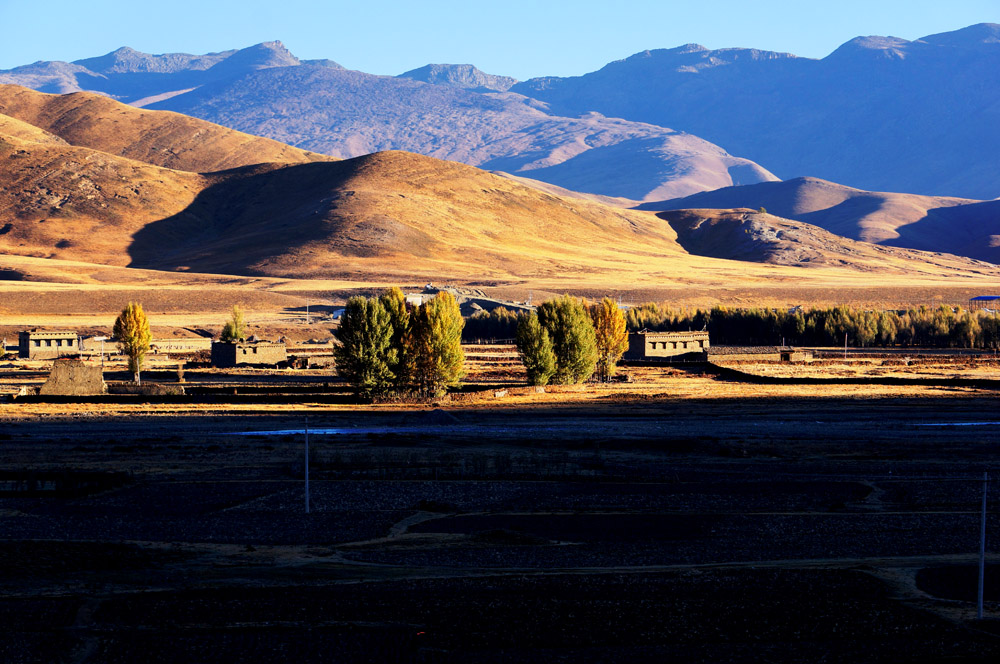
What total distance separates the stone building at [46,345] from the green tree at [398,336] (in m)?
46.4

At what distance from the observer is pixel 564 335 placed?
237 ft

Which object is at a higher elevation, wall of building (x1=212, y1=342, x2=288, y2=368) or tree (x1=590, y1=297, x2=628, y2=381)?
tree (x1=590, y1=297, x2=628, y2=381)

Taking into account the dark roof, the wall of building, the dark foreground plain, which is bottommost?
the dark foreground plain

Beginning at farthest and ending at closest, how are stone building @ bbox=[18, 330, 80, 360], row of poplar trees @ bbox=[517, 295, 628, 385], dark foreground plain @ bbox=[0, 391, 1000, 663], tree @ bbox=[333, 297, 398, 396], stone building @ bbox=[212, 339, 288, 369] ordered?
1. stone building @ bbox=[18, 330, 80, 360]
2. stone building @ bbox=[212, 339, 288, 369]
3. row of poplar trees @ bbox=[517, 295, 628, 385]
4. tree @ bbox=[333, 297, 398, 396]
5. dark foreground plain @ bbox=[0, 391, 1000, 663]

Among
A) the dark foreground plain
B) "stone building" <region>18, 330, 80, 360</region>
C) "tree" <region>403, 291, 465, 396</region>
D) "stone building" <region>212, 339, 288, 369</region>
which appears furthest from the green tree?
"stone building" <region>18, 330, 80, 360</region>

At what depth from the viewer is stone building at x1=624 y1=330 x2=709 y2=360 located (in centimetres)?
9538

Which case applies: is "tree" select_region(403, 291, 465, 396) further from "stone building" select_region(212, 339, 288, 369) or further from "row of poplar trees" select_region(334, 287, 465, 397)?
"stone building" select_region(212, 339, 288, 369)

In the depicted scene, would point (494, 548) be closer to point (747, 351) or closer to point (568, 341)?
point (568, 341)

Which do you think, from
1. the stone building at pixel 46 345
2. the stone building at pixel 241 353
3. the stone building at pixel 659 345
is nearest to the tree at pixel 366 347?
the stone building at pixel 241 353

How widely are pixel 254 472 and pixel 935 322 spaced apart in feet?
329

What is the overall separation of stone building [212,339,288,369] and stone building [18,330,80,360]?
17954mm

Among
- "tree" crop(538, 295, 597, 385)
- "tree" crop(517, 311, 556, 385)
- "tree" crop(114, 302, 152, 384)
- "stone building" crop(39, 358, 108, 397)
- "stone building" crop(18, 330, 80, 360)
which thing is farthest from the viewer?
"stone building" crop(18, 330, 80, 360)

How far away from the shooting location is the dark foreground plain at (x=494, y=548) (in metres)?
18.1

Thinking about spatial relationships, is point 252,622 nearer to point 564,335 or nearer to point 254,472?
point 254,472
